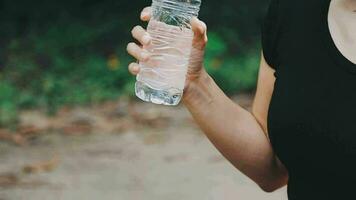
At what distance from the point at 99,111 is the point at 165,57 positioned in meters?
4.59

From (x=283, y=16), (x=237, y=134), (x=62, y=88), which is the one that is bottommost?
(x=62, y=88)

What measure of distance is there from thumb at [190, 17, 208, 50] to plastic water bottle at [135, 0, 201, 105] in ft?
0.06

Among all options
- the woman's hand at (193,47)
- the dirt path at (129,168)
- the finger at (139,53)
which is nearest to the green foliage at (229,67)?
the dirt path at (129,168)

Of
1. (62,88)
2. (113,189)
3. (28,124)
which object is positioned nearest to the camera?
(113,189)

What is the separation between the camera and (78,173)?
17.6ft

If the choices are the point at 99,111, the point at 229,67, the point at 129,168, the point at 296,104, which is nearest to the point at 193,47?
the point at 296,104

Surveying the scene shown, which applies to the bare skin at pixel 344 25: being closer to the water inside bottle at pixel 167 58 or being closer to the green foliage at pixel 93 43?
the water inside bottle at pixel 167 58

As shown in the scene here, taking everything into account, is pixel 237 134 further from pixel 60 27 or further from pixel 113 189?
pixel 60 27

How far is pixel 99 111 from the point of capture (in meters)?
6.66

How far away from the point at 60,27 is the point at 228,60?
5.13 ft

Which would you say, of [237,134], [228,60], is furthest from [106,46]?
[237,134]

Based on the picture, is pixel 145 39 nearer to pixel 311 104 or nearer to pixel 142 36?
pixel 142 36

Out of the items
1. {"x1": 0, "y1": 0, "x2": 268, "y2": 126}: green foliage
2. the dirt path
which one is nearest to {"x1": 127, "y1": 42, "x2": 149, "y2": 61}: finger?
the dirt path

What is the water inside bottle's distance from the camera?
2.10 m
